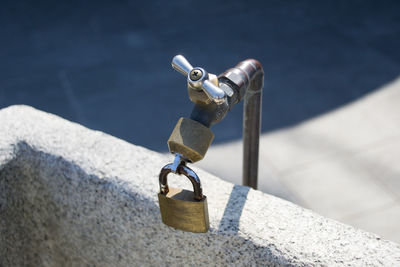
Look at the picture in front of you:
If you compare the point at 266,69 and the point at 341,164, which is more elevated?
the point at 266,69

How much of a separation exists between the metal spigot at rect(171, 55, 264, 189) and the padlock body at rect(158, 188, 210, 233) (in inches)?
3.7

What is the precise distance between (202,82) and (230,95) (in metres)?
0.11

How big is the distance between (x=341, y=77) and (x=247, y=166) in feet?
6.87

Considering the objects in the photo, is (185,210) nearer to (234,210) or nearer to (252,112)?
(234,210)

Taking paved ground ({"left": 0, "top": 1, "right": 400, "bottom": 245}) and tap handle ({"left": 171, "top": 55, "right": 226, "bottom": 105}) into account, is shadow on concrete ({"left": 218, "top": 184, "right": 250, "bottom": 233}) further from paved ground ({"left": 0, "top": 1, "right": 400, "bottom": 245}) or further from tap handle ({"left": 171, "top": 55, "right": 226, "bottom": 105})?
paved ground ({"left": 0, "top": 1, "right": 400, "bottom": 245})

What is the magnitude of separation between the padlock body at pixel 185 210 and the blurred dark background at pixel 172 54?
1.67 metres

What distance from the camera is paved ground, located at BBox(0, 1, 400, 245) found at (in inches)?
85.8

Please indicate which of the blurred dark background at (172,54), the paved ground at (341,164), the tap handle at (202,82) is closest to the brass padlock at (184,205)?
the tap handle at (202,82)

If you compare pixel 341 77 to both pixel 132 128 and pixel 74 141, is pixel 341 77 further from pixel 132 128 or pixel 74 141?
pixel 74 141

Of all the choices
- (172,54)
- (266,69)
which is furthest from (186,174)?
(172,54)

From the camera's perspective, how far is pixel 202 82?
0.67 m

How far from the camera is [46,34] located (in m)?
3.69

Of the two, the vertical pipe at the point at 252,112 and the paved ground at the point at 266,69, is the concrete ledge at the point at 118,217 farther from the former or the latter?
the paved ground at the point at 266,69

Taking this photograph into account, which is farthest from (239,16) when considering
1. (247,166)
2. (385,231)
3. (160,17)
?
(247,166)
